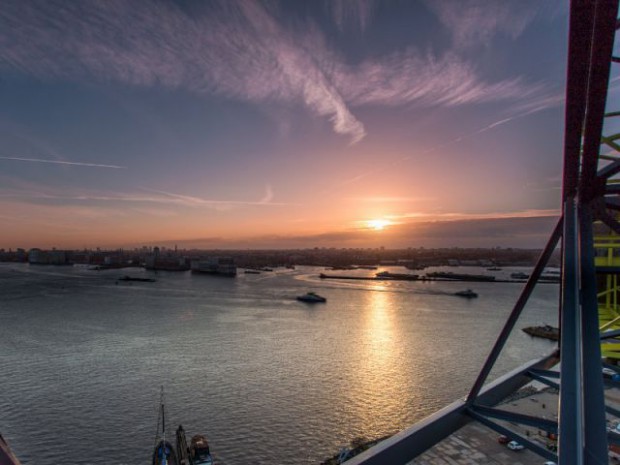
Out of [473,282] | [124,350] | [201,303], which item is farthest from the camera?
[473,282]

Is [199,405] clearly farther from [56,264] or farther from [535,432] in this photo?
[56,264]

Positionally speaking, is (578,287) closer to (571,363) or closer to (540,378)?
(571,363)

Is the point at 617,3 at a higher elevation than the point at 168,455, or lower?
higher

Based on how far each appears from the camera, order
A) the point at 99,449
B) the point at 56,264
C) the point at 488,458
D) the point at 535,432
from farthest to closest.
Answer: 1. the point at 56,264
2. the point at 535,432
3. the point at 99,449
4. the point at 488,458

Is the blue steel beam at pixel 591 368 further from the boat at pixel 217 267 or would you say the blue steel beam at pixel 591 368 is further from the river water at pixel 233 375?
the boat at pixel 217 267

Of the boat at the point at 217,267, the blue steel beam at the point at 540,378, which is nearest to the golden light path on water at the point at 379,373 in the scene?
the blue steel beam at the point at 540,378

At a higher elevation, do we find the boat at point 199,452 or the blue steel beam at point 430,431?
the blue steel beam at point 430,431

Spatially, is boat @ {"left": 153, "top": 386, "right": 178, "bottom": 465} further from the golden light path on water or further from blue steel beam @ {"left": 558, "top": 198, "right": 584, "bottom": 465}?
blue steel beam @ {"left": 558, "top": 198, "right": 584, "bottom": 465}

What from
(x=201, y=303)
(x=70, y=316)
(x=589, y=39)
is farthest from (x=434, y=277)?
(x=589, y=39)
